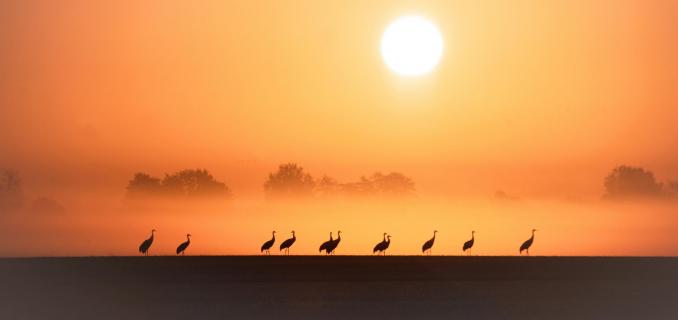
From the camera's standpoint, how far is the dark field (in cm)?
4669

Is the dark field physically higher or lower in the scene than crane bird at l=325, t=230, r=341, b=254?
lower

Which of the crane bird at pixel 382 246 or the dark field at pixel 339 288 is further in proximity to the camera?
the crane bird at pixel 382 246

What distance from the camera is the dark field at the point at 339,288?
4669 cm

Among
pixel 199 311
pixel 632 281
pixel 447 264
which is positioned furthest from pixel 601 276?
pixel 199 311

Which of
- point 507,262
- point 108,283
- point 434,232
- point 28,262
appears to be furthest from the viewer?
point 434,232

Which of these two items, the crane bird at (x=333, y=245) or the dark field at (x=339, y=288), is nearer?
the dark field at (x=339, y=288)

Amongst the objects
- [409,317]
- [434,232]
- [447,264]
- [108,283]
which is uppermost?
[434,232]

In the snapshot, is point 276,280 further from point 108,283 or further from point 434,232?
point 434,232

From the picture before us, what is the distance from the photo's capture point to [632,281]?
58094mm

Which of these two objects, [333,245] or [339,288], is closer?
[339,288]

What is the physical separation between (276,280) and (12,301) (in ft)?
42.6

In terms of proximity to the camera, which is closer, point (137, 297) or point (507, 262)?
point (137, 297)

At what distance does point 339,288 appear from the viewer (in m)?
54.0

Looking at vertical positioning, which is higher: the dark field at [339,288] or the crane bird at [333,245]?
the crane bird at [333,245]
